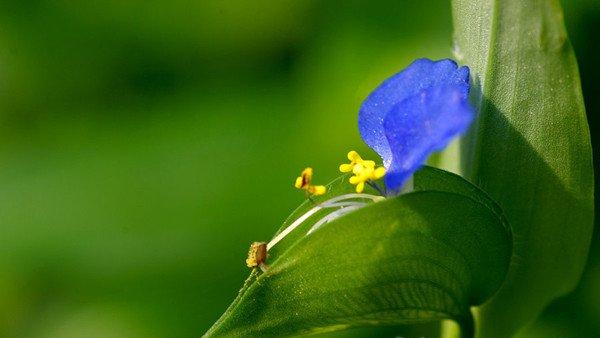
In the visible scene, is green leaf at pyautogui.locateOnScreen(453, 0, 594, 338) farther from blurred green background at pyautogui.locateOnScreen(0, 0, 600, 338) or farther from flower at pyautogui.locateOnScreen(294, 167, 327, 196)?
blurred green background at pyautogui.locateOnScreen(0, 0, 600, 338)

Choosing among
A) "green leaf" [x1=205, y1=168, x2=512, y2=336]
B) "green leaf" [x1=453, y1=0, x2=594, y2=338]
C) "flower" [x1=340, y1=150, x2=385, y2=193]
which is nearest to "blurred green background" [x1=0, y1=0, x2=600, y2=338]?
"green leaf" [x1=453, y1=0, x2=594, y2=338]

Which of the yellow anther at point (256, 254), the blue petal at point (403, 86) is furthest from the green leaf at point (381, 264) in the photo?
the blue petal at point (403, 86)

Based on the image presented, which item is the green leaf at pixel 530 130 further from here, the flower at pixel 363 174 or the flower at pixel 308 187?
Answer: the flower at pixel 308 187

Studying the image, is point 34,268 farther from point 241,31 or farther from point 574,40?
point 574,40

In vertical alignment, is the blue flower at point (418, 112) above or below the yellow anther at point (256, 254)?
above

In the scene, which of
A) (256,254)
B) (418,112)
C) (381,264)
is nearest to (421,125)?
(418,112)

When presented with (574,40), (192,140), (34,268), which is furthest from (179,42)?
(574,40)
